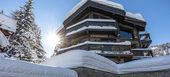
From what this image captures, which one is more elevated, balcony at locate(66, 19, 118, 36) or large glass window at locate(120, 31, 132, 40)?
balcony at locate(66, 19, 118, 36)

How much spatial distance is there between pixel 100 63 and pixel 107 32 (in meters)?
14.7

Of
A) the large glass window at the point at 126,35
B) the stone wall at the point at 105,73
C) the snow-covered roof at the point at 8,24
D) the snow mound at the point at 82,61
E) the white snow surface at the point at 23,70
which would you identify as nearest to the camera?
the white snow surface at the point at 23,70

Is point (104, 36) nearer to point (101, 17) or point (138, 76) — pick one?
point (101, 17)

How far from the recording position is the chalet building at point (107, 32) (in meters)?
21.2

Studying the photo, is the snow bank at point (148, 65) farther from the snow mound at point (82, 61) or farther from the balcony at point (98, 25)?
the balcony at point (98, 25)

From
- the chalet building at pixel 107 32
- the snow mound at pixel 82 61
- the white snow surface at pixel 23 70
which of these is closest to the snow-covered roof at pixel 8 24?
the chalet building at pixel 107 32

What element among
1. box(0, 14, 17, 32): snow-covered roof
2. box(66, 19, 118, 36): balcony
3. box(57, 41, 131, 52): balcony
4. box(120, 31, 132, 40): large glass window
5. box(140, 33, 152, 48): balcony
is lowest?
box(57, 41, 131, 52): balcony

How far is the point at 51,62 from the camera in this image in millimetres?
8492

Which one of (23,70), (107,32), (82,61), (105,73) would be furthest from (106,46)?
(23,70)

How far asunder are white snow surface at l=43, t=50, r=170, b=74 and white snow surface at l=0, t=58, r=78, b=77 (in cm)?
145

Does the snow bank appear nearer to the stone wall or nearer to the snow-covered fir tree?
the stone wall

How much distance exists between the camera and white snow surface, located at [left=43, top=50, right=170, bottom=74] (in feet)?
24.6

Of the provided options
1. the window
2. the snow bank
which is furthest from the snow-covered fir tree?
the snow bank

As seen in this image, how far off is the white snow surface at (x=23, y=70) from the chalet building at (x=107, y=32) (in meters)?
15.1
